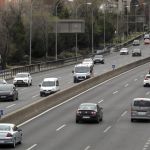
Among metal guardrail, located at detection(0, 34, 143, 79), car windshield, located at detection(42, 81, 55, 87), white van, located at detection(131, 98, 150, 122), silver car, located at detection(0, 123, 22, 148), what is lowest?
metal guardrail, located at detection(0, 34, 143, 79)

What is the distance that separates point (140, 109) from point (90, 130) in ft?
16.0

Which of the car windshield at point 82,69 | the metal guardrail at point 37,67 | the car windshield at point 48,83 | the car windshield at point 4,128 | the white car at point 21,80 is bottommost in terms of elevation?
the metal guardrail at point 37,67

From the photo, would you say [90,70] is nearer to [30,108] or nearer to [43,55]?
[30,108]

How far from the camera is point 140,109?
42125 mm

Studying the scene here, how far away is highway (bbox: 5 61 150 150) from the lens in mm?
31969

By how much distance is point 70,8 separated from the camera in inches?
6511

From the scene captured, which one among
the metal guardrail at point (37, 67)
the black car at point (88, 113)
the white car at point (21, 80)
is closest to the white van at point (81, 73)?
the white car at point (21, 80)

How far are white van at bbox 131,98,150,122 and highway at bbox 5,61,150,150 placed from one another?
462 mm

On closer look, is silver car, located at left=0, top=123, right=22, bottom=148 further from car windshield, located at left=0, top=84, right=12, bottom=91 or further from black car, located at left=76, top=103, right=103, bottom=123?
car windshield, located at left=0, top=84, right=12, bottom=91

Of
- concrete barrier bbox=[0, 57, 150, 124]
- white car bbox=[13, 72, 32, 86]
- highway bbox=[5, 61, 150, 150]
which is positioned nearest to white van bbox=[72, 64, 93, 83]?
concrete barrier bbox=[0, 57, 150, 124]

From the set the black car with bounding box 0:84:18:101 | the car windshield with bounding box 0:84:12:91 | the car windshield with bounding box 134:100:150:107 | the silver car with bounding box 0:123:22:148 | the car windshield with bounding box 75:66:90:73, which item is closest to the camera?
the silver car with bounding box 0:123:22:148

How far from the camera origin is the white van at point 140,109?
42062 millimetres

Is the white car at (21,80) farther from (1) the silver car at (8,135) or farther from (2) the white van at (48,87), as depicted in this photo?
(1) the silver car at (8,135)

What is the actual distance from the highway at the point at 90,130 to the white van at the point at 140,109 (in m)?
0.46
